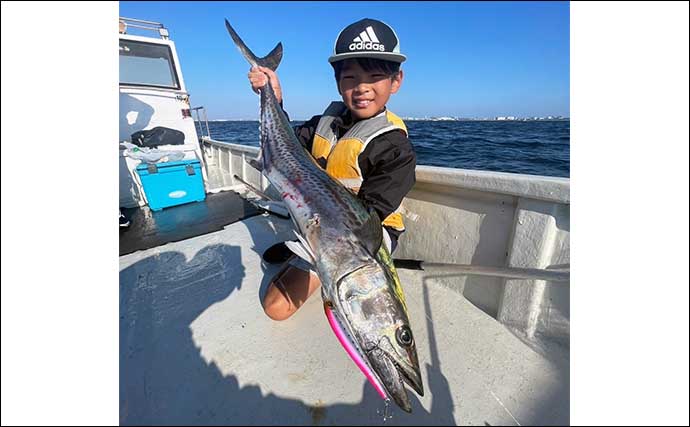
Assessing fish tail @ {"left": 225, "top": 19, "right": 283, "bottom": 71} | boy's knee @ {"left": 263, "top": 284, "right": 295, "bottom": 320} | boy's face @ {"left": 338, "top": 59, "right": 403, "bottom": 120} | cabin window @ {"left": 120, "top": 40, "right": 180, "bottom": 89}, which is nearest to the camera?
boy's face @ {"left": 338, "top": 59, "right": 403, "bottom": 120}

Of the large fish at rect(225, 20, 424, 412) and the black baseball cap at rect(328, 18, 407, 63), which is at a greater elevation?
the black baseball cap at rect(328, 18, 407, 63)

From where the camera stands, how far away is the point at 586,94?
118 cm

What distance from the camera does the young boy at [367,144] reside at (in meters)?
1.98

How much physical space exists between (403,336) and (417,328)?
0.76 metres

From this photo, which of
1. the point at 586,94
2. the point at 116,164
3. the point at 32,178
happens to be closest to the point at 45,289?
the point at 32,178

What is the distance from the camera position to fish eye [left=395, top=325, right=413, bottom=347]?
1473 millimetres

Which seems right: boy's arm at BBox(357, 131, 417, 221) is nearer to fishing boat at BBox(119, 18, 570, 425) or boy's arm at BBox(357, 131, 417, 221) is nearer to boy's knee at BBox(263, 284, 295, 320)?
fishing boat at BBox(119, 18, 570, 425)

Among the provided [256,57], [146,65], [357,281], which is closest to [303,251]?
[357,281]

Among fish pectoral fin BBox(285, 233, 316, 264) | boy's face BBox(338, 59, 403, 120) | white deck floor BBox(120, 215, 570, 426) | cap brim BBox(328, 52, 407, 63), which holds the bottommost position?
white deck floor BBox(120, 215, 570, 426)

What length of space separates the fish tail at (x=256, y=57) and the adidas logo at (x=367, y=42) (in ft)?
6.66

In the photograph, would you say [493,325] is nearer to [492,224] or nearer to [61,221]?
[492,224]

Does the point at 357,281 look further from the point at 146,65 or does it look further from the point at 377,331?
the point at 146,65

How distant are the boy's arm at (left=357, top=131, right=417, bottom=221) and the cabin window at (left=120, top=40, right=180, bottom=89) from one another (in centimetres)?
624

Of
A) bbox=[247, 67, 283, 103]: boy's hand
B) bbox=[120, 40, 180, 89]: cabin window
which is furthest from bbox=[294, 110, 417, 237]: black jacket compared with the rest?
bbox=[120, 40, 180, 89]: cabin window
